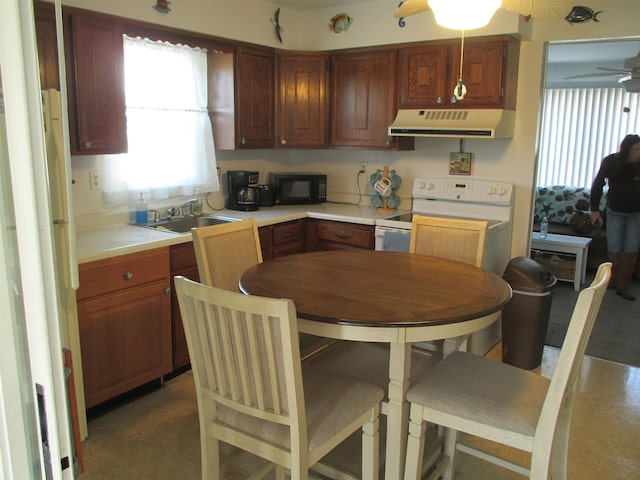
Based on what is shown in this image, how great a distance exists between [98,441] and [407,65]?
118 inches

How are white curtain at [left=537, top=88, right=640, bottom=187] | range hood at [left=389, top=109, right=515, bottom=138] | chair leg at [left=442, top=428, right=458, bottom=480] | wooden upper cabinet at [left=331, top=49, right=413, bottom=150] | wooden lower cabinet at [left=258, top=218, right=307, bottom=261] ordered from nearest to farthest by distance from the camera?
chair leg at [left=442, top=428, right=458, bottom=480], range hood at [left=389, top=109, right=515, bottom=138], wooden lower cabinet at [left=258, top=218, right=307, bottom=261], wooden upper cabinet at [left=331, top=49, right=413, bottom=150], white curtain at [left=537, top=88, right=640, bottom=187]

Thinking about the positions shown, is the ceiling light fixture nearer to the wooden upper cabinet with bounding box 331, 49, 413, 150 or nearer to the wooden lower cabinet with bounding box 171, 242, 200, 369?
the wooden lower cabinet with bounding box 171, 242, 200, 369

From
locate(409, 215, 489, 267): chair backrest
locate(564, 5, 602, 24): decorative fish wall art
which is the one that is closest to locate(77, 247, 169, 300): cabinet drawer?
locate(409, 215, 489, 267): chair backrest

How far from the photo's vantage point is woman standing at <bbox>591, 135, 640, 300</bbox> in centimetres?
473

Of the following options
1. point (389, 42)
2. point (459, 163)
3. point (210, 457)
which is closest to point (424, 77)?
point (389, 42)

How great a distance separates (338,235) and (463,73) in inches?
54.5

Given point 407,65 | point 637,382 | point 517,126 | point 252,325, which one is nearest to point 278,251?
point 407,65

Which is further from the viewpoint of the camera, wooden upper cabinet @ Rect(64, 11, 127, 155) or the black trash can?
the black trash can

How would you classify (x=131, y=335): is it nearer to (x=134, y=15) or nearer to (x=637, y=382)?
(x=134, y=15)

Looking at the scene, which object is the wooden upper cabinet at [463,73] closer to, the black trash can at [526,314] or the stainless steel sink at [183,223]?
the black trash can at [526,314]

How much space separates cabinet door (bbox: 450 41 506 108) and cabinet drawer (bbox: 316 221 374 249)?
1067 millimetres

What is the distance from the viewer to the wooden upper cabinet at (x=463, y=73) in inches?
136

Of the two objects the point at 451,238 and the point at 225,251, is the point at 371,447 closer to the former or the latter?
the point at 225,251

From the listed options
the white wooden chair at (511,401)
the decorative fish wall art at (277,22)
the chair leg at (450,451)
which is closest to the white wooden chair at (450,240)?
the chair leg at (450,451)
